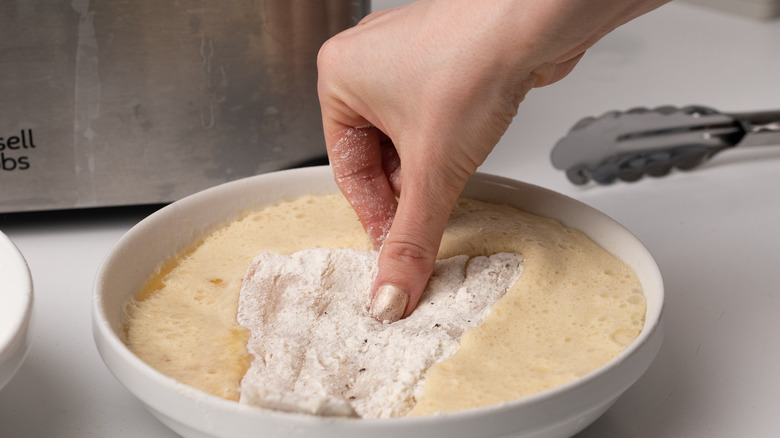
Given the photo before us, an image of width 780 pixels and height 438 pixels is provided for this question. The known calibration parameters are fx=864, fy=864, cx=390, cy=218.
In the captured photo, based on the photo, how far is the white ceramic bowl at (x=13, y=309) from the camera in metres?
0.55

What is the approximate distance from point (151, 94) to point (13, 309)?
400 millimetres

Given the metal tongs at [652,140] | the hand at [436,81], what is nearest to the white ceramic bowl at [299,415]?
the hand at [436,81]

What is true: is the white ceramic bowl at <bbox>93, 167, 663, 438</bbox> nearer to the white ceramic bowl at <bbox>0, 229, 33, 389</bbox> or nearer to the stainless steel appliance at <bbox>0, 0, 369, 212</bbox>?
the white ceramic bowl at <bbox>0, 229, 33, 389</bbox>

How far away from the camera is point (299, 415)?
0.51m

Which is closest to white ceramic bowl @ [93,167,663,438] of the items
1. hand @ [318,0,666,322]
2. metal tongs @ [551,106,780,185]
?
hand @ [318,0,666,322]

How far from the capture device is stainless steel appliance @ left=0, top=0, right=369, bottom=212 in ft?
2.93

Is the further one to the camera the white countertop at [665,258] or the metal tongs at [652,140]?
the metal tongs at [652,140]

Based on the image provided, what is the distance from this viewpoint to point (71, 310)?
849 millimetres

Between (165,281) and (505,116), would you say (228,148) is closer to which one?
(165,281)

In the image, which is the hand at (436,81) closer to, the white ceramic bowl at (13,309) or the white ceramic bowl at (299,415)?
the white ceramic bowl at (299,415)

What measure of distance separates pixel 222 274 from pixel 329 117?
17cm

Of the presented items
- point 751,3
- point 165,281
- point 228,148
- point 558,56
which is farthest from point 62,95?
point 751,3

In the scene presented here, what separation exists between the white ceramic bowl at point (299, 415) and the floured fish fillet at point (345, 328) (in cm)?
2

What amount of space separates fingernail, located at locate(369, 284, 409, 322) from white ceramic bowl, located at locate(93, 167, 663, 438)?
0.19 metres
